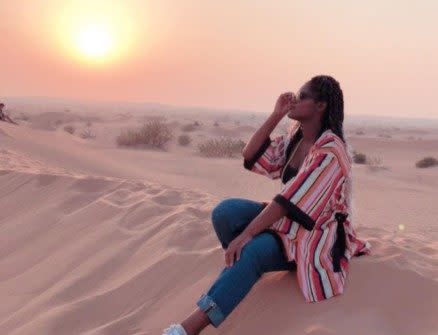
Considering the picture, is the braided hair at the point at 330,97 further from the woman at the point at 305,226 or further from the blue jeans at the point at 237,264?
the blue jeans at the point at 237,264

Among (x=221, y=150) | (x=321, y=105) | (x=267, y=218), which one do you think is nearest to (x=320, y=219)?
(x=267, y=218)

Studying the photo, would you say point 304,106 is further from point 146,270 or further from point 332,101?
point 146,270

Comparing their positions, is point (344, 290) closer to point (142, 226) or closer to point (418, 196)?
point (142, 226)

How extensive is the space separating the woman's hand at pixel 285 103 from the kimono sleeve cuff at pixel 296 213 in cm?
64

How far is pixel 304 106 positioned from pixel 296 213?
2.19 ft

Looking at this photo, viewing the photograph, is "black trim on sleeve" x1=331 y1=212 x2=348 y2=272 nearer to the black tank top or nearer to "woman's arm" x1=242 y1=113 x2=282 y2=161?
the black tank top

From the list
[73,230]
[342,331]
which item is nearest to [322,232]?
[342,331]

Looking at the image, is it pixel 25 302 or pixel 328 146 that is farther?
pixel 25 302

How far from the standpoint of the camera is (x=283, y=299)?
11.2ft

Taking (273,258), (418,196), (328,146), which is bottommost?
(418,196)

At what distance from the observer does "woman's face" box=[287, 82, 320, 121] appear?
3486 millimetres

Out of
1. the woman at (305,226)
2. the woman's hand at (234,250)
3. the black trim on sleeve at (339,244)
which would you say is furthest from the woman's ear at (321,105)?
the woman's hand at (234,250)

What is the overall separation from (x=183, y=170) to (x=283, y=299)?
9.58m

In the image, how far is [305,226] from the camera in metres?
3.19
